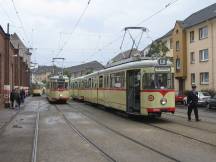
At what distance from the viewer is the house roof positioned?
51188 millimetres

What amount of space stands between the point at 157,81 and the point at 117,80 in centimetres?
484

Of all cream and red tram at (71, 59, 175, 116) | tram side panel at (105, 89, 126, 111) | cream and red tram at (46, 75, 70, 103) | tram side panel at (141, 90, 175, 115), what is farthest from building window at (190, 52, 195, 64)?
tram side panel at (141, 90, 175, 115)

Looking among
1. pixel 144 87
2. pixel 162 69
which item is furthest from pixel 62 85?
pixel 162 69

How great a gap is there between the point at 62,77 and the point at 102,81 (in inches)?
572

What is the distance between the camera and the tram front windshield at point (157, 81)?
2128cm

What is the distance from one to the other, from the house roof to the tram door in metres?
27.7

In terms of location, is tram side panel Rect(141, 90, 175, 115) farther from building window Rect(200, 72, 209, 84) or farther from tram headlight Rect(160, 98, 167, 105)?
building window Rect(200, 72, 209, 84)

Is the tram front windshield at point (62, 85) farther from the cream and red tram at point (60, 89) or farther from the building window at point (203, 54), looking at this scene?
the building window at point (203, 54)

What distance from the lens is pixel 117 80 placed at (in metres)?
25.8

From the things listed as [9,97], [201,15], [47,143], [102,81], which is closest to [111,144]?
[47,143]

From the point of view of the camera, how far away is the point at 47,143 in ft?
47.4

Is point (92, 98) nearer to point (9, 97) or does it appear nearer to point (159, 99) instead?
point (9, 97)

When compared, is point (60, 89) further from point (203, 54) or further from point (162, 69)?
point (162, 69)

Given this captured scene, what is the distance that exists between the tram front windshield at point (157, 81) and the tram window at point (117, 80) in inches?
116
